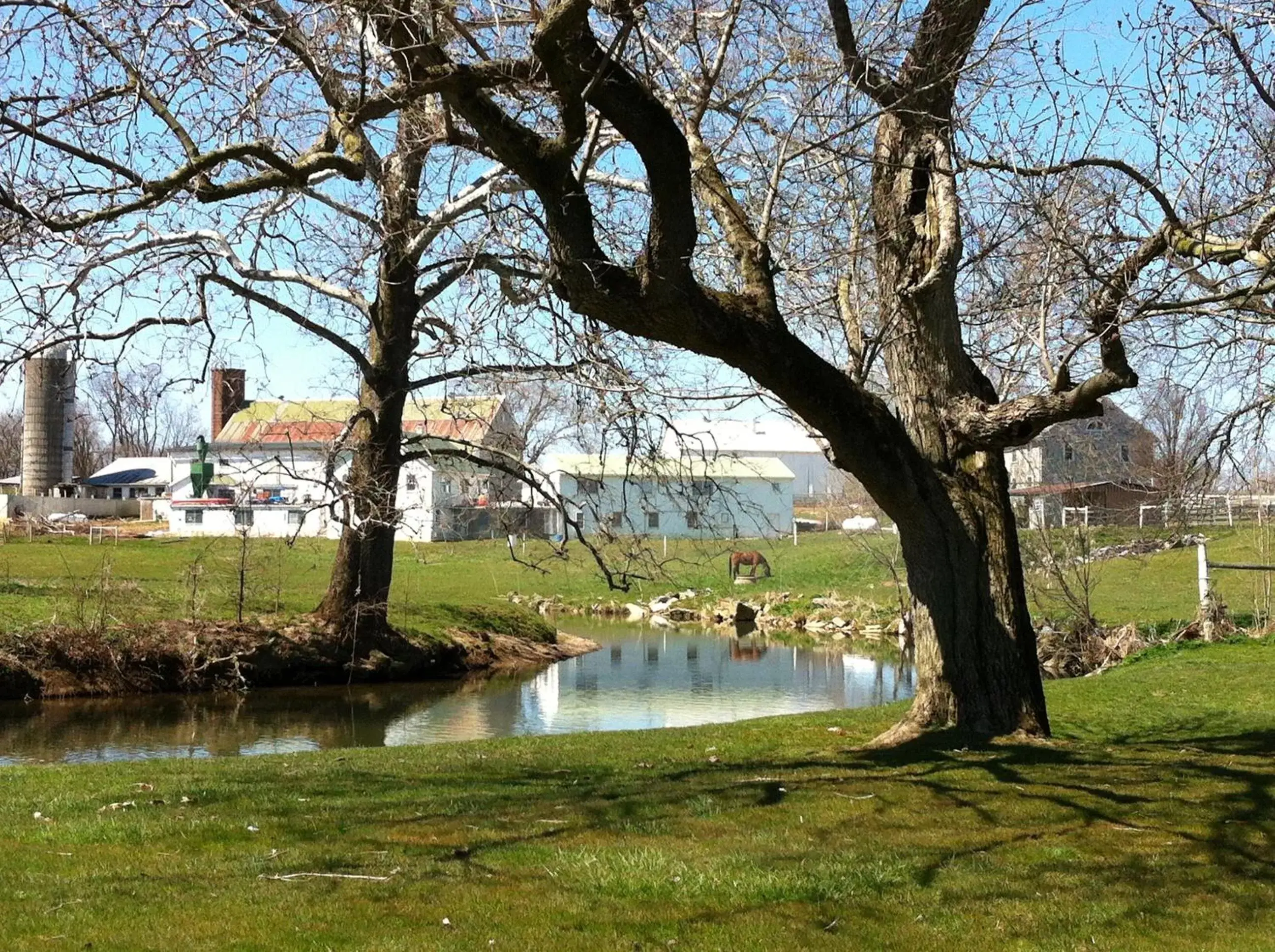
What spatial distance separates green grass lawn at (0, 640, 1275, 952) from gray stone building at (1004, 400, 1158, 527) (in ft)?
30.8

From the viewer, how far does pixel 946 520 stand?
34.9 feet

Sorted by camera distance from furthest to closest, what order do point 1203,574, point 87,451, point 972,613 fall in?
point 87,451, point 1203,574, point 972,613

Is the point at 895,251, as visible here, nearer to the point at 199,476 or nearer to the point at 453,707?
the point at 453,707

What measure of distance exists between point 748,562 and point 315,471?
→ 78.3ft

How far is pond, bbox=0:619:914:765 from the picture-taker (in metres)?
15.8

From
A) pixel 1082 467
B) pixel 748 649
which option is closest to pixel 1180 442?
pixel 1082 467

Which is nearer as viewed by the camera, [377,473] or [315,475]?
[377,473]

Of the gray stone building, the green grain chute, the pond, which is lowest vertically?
the pond

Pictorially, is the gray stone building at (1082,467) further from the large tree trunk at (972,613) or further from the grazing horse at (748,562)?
the grazing horse at (748,562)

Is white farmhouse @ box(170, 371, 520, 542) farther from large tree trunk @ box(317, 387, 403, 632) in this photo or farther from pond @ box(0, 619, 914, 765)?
pond @ box(0, 619, 914, 765)

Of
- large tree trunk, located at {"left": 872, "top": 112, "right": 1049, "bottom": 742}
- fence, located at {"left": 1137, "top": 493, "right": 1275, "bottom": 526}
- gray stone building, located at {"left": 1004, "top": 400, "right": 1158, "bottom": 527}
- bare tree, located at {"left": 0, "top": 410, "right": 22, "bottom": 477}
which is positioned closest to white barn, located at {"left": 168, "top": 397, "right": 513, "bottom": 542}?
large tree trunk, located at {"left": 872, "top": 112, "right": 1049, "bottom": 742}

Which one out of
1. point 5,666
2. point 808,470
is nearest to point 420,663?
point 5,666

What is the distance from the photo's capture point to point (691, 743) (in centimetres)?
1213

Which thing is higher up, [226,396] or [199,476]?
[226,396]
